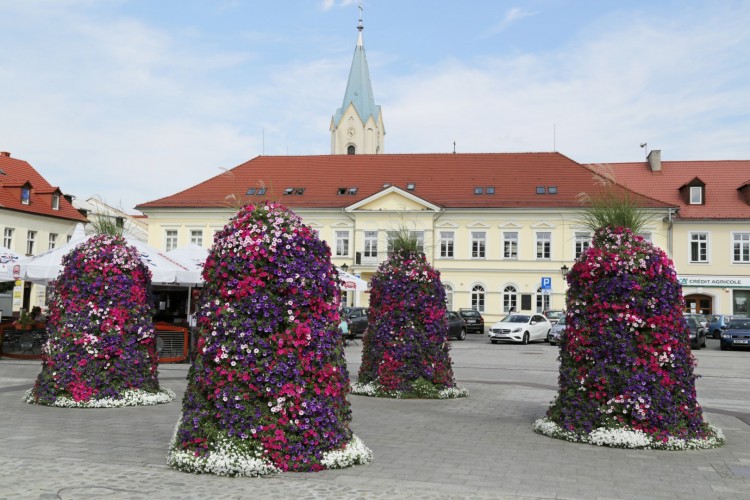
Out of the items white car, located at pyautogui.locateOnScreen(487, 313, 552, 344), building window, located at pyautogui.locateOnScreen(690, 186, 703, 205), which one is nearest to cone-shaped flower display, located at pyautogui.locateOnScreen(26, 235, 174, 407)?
white car, located at pyautogui.locateOnScreen(487, 313, 552, 344)

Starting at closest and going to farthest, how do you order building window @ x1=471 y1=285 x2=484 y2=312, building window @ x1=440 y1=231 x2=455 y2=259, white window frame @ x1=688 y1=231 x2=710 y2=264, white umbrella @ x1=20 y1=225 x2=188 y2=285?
white umbrella @ x1=20 y1=225 x2=188 y2=285
white window frame @ x1=688 y1=231 x2=710 y2=264
building window @ x1=471 y1=285 x2=484 y2=312
building window @ x1=440 y1=231 x2=455 y2=259

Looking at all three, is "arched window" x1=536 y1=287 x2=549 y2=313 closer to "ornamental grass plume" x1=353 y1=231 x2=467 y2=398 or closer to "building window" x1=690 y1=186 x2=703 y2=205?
"building window" x1=690 y1=186 x2=703 y2=205

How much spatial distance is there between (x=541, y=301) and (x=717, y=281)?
38.1ft

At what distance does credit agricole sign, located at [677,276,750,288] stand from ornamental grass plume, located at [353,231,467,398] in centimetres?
3999

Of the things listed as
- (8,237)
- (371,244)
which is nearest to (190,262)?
(371,244)

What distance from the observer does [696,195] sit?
5072 centimetres

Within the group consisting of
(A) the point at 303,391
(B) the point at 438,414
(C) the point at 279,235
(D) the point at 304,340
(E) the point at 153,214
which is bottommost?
(B) the point at 438,414

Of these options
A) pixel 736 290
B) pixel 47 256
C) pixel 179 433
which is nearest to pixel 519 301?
pixel 736 290

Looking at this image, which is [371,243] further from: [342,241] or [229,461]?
[229,461]

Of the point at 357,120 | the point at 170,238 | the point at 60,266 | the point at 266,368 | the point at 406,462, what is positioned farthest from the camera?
the point at 357,120

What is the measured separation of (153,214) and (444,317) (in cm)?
4420

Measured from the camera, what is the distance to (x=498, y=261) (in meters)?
50.2

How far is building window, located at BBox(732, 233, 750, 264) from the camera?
48.7 m

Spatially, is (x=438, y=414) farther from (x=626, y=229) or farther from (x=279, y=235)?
(x=279, y=235)
